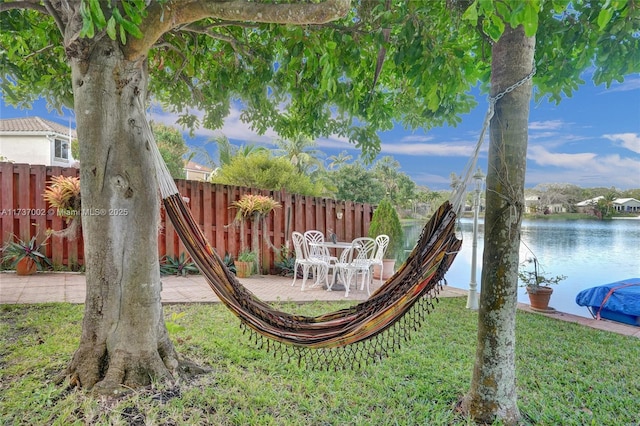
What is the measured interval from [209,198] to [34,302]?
283 centimetres

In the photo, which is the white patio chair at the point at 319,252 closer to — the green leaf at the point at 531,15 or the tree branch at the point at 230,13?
the tree branch at the point at 230,13

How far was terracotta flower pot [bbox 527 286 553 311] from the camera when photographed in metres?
3.90

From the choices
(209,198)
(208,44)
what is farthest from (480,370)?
(209,198)

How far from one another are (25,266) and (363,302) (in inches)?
194

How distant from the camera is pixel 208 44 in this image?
123 inches

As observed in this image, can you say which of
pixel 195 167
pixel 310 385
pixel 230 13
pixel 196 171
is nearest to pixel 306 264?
pixel 310 385

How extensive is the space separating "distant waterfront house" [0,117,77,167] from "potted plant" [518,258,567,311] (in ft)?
50.5

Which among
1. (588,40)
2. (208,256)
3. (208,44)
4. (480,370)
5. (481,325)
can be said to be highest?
(208,44)

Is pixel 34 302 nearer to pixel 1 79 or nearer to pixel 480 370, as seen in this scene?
pixel 1 79

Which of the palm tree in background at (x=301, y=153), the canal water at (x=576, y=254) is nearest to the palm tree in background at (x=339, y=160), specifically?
the palm tree in background at (x=301, y=153)

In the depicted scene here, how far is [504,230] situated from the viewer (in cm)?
152

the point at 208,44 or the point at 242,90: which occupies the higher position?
the point at 208,44

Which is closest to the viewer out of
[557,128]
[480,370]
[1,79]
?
[480,370]

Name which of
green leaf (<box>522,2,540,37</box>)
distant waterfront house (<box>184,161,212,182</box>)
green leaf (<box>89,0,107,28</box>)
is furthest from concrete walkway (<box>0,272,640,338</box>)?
distant waterfront house (<box>184,161,212,182</box>)
